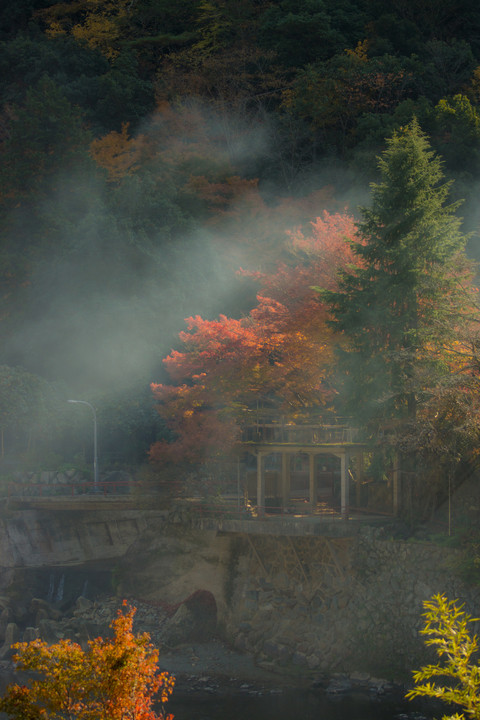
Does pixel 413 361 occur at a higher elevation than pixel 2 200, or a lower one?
lower

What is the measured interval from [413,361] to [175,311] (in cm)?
2537

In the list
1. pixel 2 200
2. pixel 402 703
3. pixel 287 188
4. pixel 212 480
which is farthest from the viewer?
pixel 287 188

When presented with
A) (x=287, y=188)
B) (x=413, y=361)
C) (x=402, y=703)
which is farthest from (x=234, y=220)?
(x=402, y=703)

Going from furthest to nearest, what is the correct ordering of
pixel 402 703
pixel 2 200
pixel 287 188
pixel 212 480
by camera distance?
pixel 287 188 → pixel 2 200 → pixel 212 480 → pixel 402 703

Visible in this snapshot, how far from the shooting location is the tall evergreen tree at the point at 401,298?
1267 inches

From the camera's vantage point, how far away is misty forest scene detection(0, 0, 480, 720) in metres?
30.2

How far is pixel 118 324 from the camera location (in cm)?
5441

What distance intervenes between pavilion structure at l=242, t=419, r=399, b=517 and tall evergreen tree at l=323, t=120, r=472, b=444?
218 centimetres

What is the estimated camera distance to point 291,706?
2870 centimetres

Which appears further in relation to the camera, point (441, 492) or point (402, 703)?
point (441, 492)

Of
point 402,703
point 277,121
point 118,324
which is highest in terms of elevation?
point 277,121

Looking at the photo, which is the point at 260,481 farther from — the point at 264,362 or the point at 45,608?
the point at 45,608

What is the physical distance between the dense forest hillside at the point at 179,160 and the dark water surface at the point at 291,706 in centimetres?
2486

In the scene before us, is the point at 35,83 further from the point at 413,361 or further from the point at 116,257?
the point at 413,361
